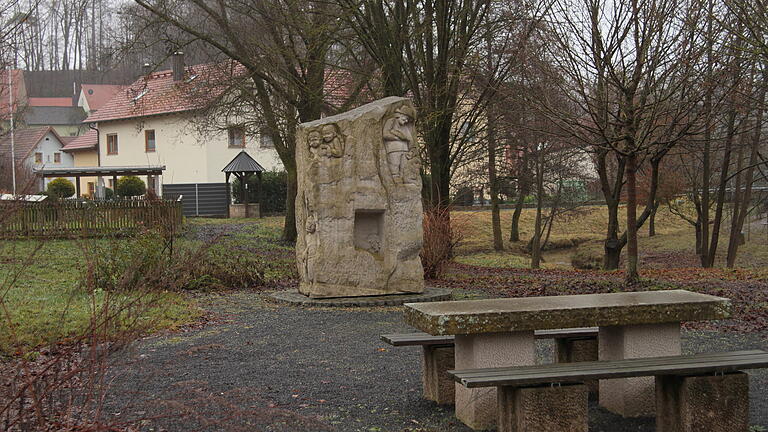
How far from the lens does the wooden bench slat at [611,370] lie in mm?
4836

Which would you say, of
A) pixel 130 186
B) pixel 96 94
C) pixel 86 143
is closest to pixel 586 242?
pixel 130 186

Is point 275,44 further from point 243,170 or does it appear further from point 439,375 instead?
point 439,375

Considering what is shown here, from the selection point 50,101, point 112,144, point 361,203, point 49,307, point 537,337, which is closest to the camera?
point 537,337

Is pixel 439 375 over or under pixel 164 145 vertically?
under

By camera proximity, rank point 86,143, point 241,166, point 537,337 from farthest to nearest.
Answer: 1. point 86,143
2. point 241,166
3. point 537,337

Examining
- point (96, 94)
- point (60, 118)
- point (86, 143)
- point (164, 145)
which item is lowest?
point (164, 145)

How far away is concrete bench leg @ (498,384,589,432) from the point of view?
4.95 m

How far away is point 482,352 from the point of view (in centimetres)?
548

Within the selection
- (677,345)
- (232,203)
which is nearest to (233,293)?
(677,345)

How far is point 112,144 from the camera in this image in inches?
1829

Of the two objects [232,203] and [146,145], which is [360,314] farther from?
[146,145]

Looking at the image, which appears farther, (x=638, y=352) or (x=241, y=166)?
(x=241, y=166)

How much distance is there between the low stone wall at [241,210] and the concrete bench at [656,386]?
1260 inches

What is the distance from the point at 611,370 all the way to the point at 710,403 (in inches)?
28.8
